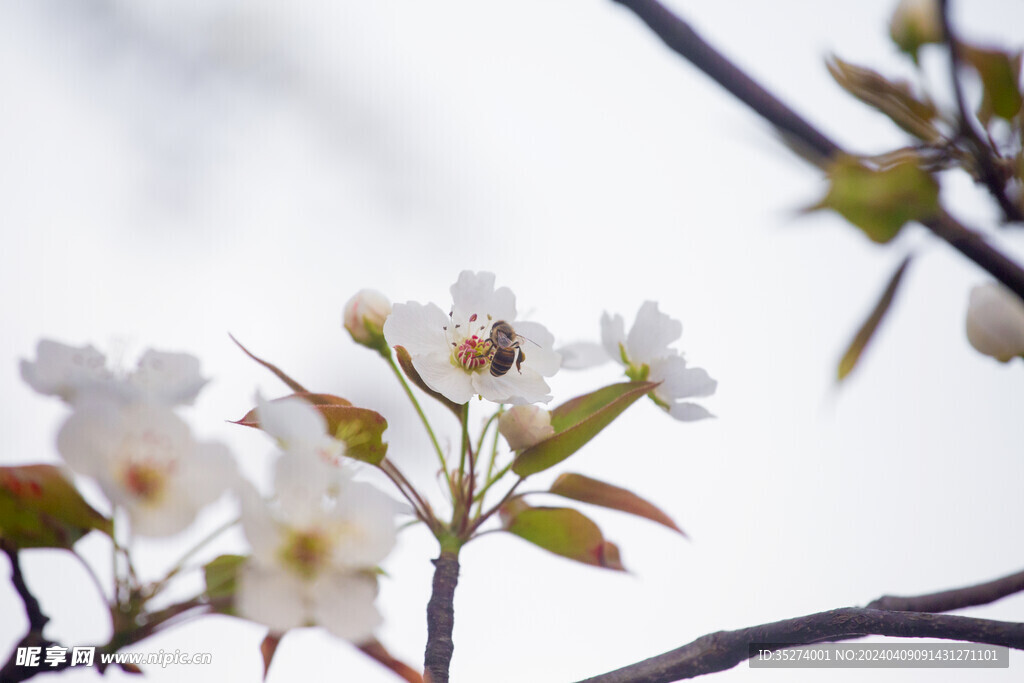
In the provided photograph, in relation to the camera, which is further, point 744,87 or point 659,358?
point 659,358

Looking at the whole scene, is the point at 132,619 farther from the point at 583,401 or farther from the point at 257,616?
the point at 583,401

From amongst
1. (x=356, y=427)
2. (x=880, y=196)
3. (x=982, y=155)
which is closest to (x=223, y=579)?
(x=356, y=427)

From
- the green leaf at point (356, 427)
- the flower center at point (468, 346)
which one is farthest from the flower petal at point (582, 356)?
the green leaf at point (356, 427)

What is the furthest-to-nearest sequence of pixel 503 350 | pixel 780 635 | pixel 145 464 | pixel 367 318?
1. pixel 367 318
2. pixel 503 350
3. pixel 780 635
4. pixel 145 464

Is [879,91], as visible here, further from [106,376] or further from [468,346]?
[106,376]

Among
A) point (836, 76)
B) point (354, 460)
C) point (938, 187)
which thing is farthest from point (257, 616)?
point (836, 76)

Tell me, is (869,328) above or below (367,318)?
below
